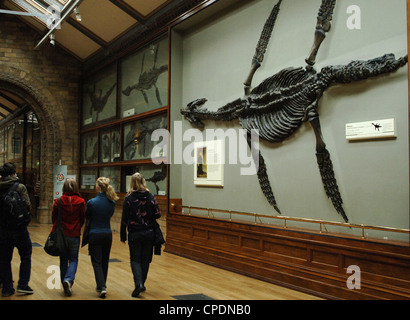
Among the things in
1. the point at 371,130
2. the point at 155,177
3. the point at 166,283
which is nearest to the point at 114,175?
the point at 155,177

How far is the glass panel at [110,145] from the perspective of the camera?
1327 cm

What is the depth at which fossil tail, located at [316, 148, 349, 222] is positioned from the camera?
621 cm

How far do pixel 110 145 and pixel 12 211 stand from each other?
328 inches

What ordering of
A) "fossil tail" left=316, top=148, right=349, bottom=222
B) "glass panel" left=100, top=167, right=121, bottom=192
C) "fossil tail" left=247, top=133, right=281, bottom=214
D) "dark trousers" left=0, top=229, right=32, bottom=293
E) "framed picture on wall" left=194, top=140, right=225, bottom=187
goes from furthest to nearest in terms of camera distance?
"glass panel" left=100, top=167, right=121, bottom=192
"framed picture on wall" left=194, top=140, right=225, bottom=187
"fossil tail" left=247, top=133, right=281, bottom=214
"fossil tail" left=316, top=148, right=349, bottom=222
"dark trousers" left=0, top=229, right=32, bottom=293

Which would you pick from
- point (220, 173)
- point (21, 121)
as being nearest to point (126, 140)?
point (220, 173)

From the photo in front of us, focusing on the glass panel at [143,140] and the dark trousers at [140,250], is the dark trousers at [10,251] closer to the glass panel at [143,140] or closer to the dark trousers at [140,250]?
the dark trousers at [140,250]

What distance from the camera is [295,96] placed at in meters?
6.91

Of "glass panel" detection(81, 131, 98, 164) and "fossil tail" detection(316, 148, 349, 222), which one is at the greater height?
"glass panel" detection(81, 131, 98, 164)

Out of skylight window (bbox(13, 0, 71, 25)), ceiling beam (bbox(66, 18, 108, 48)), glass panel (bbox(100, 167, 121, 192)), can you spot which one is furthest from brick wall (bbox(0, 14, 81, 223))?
glass panel (bbox(100, 167, 121, 192))

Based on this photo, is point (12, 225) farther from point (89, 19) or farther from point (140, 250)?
point (89, 19)

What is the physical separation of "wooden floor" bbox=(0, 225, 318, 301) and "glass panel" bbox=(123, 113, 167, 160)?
119 inches

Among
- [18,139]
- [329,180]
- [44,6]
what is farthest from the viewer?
[18,139]

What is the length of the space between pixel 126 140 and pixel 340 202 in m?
7.73

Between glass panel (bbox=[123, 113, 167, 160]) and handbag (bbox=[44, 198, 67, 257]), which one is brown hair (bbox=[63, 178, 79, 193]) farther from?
glass panel (bbox=[123, 113, 167, 160])
